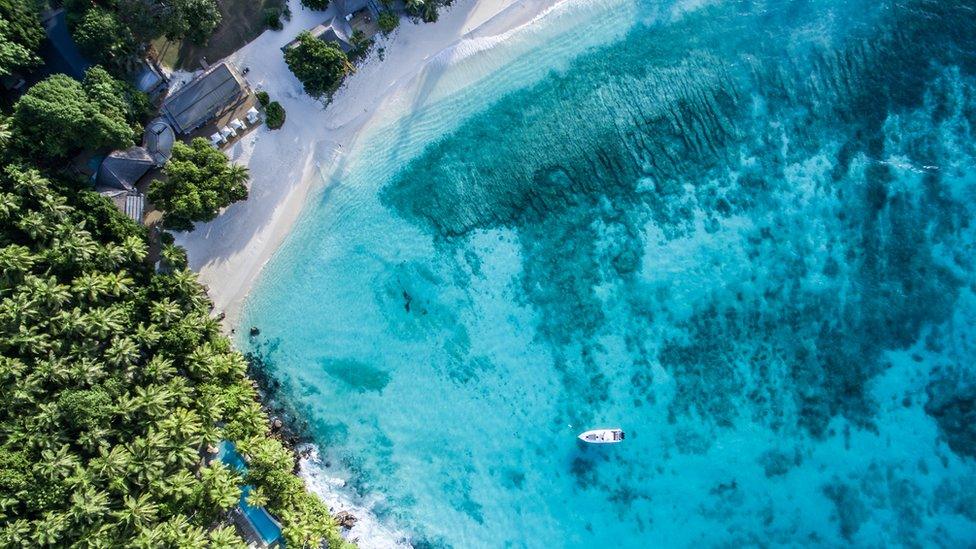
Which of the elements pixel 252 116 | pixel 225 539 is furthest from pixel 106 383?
pixel 252 116

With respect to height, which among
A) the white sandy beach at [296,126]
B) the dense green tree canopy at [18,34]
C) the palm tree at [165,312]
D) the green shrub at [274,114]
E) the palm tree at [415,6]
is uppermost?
the dense green tree canopy at [18,34]

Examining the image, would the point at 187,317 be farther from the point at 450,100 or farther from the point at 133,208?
the point at 450,100

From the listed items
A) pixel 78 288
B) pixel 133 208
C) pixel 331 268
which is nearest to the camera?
pixel 78 288

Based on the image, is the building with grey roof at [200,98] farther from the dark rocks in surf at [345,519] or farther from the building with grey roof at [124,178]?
the dark rocks in surf at [345,519]

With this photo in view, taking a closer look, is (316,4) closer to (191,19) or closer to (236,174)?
(191,19)

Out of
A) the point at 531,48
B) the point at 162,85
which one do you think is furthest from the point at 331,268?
the point at 531,48

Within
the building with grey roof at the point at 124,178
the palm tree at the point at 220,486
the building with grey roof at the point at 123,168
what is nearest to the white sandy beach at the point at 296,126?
the building with grey roof at the point at 124,178

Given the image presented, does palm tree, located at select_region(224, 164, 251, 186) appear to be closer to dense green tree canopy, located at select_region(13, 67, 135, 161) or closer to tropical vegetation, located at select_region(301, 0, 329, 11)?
dense green tree canopy, located at select_region(13, 67, 135, 161)
